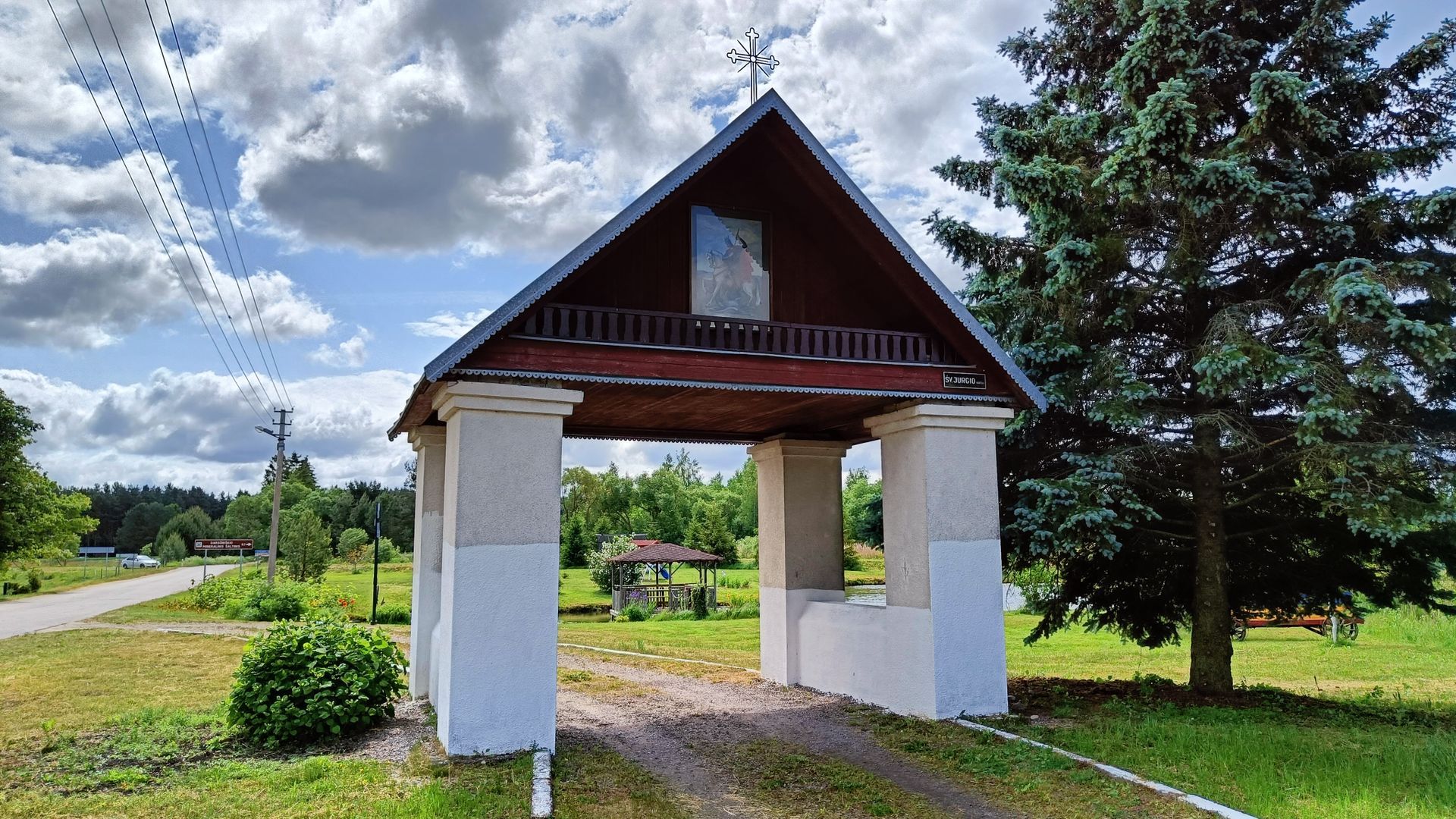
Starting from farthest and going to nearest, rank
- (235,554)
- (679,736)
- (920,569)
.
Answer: (235,554) < (920,569) < (679,736)

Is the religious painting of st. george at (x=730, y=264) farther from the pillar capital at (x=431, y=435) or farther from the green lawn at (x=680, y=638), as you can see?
the green lawn at (x=680, y=638)

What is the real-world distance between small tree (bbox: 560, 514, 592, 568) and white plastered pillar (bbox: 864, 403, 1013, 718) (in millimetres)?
46331

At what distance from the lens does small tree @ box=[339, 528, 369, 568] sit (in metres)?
58.6

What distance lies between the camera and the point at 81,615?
2812 centimetres

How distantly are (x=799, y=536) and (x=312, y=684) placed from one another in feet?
21.4

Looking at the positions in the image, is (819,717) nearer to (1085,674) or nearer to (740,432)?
(740,432)

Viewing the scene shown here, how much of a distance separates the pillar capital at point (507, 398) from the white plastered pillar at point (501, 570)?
1cm

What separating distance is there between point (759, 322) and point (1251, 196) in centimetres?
581

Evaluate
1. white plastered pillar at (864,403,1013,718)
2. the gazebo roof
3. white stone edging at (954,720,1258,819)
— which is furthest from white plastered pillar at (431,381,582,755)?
the gazebo roof

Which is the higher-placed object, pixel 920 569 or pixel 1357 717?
pixel 920 569

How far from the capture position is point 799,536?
13062mm

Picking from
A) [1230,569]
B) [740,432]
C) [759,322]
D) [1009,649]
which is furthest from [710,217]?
[1009,649]

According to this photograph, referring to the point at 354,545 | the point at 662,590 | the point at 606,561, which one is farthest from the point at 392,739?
the point at 354,545

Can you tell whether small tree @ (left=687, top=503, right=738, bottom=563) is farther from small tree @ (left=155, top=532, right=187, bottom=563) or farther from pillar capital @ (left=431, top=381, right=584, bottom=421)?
pillar capital @ (left=431, top=381, right=584, bottom=421)
